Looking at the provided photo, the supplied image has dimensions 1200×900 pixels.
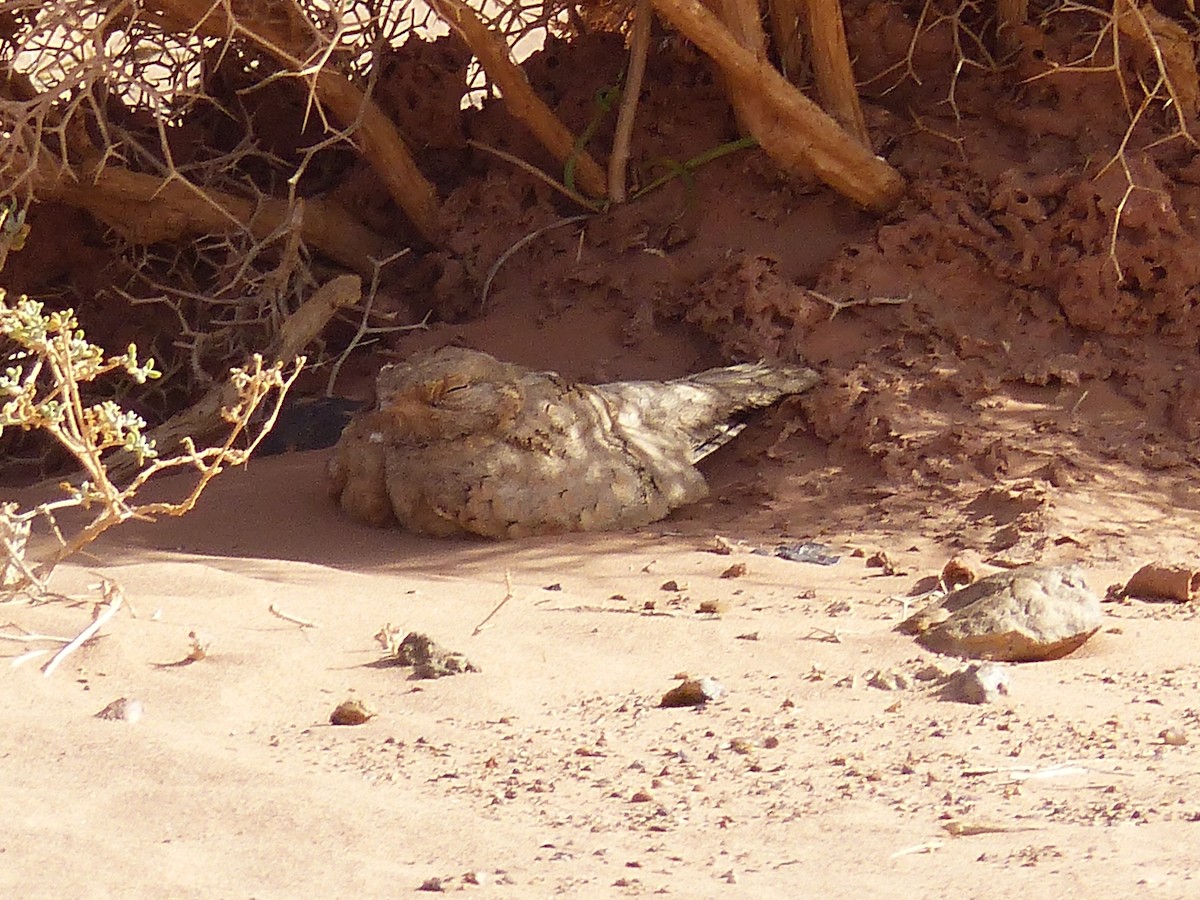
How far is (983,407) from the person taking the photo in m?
5.75

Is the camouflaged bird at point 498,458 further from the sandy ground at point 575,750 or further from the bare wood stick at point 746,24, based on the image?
the bare wood stick at point 746,24

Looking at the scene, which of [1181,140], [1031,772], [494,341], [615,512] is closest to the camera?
[1031,772]

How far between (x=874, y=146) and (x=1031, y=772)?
13.4ft

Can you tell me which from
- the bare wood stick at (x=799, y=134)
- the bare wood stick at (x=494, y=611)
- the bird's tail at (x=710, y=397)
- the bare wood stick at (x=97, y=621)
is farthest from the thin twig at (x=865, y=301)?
the bare wood stick at (x=97, y=621)

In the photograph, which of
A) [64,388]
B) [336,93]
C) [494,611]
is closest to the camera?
[64,388]

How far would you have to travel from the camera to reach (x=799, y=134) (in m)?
6.16

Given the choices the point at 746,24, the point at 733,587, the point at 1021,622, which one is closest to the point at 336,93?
the point at 746,24

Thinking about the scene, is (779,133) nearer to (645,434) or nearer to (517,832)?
(645,434)

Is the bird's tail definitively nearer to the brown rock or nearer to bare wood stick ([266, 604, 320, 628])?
the brown rock

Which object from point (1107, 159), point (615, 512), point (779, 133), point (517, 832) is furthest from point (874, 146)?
point (517, 832)

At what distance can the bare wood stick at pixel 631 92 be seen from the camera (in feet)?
21.6

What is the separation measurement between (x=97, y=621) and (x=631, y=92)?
13.0 feet

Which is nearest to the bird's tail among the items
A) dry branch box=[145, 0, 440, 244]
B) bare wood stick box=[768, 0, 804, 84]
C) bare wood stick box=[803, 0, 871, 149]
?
bare wood stick box=[803, 0, 871, 149]

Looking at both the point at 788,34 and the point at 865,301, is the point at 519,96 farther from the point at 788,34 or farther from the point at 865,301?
the point at 865,301
